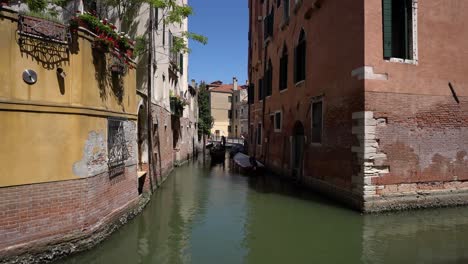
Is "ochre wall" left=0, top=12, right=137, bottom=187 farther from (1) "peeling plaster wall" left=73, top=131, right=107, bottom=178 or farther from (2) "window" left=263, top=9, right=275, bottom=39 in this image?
(2) "window" left=263, top=9, right=275, bottom=39

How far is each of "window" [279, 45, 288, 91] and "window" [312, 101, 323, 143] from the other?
320 cm

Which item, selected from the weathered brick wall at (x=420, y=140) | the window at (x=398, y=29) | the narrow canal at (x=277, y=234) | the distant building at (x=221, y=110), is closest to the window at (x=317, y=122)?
Result: the narrow canal at (x=277, y=234)

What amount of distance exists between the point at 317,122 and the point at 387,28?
3.57 m

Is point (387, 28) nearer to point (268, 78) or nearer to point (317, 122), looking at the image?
point (317, 122)

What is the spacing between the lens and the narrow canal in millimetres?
5492

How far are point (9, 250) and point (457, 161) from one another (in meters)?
9.95

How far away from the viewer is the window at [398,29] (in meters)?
8.24

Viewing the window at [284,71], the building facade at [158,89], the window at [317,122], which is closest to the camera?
the building facade at [158,89]

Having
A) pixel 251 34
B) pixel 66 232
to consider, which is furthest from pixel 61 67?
pixel 251 34

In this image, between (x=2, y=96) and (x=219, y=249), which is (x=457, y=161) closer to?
(x=219, y=249)

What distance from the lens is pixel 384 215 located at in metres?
7.89

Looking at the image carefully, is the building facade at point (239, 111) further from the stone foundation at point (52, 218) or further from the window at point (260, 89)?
the stone foundation at point (52, 218)

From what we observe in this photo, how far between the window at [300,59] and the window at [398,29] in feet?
11.6

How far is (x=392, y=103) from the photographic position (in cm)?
827
